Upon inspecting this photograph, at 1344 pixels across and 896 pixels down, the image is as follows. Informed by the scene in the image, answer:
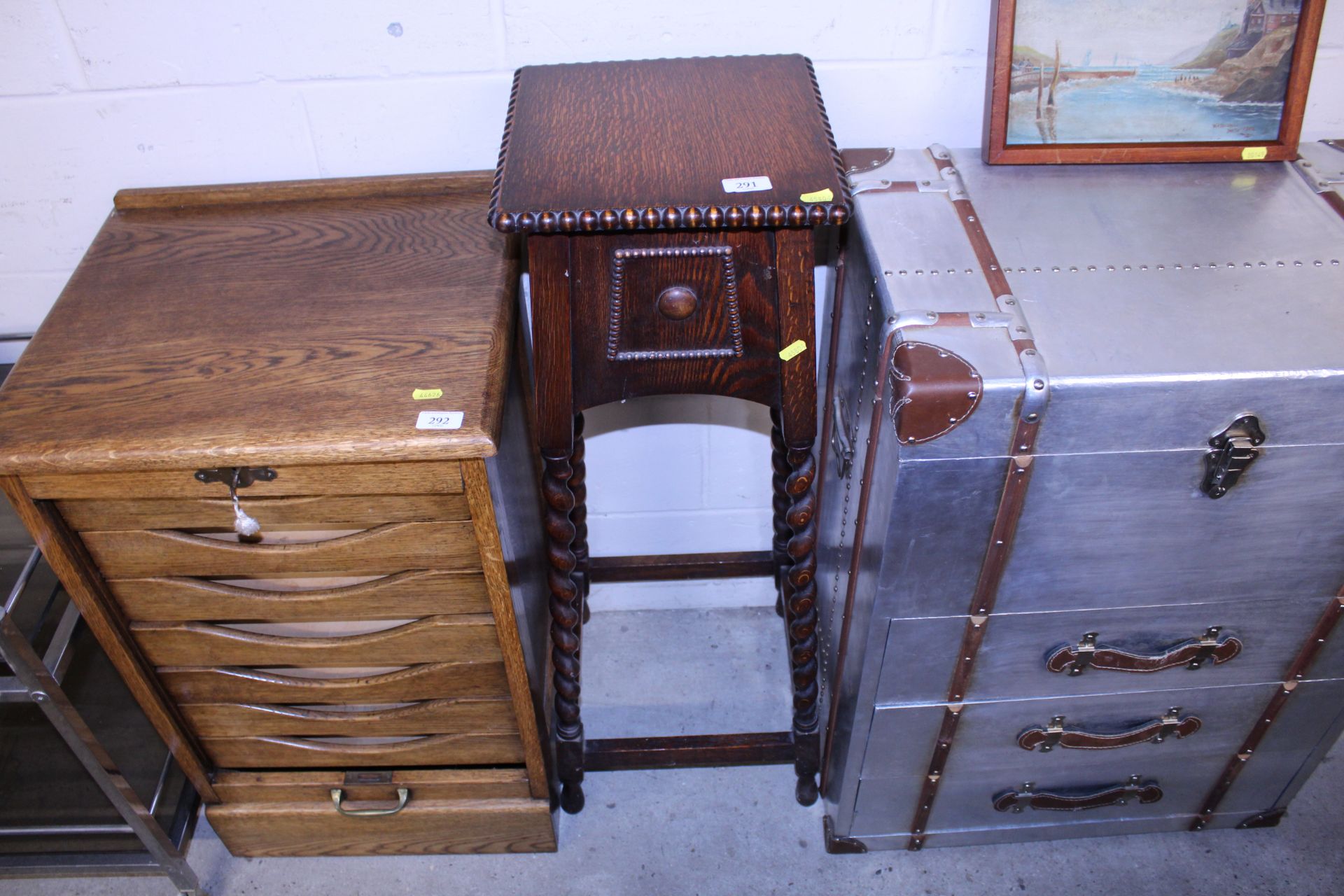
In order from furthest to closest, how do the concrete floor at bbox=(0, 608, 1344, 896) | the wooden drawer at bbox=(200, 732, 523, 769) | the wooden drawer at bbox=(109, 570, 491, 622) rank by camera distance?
the concrete floor at bbox=(0, 608, 1344, 896) → the wooden drawer at bbox=(200, 732, 523, 769) → the wooden drawer at bbox=(109, 570, 491, 622)

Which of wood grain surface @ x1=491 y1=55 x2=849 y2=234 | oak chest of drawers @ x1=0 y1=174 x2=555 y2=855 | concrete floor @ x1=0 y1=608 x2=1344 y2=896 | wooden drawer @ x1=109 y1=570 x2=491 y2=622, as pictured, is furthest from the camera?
concrete floor @ x1=0 y1=608 x2=1344 y2=896

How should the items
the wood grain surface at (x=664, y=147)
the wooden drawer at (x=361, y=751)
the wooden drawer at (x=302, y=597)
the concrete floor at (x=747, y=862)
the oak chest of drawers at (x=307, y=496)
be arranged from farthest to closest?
the concrete floor at (x=747, y=862) < the wooden drawer at (x=361, y=751) < the wooden drawer at (x=302, y=597) < the oak chest of drawers at (x=307, y=496) < the wood grain surface at (x=664, y=147)

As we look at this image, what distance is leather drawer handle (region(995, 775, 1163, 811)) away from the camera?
4.96 feet

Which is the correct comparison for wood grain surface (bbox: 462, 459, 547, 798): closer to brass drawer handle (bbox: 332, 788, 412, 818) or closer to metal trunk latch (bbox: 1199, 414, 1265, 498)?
brass drawer handle (bbox: 332, 788, 412, 818)

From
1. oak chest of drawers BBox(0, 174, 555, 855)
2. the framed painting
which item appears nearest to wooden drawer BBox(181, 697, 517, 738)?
oak chest of drawers BBox(0, 174, 555, 855)

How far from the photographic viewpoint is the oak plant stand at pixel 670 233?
1023 mm

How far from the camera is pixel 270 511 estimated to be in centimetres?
118

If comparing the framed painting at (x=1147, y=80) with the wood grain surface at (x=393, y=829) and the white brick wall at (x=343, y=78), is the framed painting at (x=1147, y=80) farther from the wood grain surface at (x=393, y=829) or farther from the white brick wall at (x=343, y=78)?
the wood grain surface at (x=393, y=829)

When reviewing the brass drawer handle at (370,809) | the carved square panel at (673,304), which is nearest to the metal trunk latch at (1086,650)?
the carved square panel at (673,304)

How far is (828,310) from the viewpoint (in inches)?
63.8

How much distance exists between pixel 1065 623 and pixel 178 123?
1427mm

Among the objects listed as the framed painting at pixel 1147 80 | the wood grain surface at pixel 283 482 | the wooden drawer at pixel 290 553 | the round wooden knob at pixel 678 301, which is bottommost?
the wooden drawer at pixel 290 553

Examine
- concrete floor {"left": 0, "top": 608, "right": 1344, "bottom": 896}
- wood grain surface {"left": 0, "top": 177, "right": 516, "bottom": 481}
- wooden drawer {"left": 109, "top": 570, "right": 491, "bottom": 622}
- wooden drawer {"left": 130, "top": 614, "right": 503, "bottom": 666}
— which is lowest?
concrete floor {"left": 0, "top": 608, "right": 1344, "bottom": 896}

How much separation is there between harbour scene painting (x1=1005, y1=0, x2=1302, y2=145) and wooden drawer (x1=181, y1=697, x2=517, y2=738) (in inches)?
42.9
